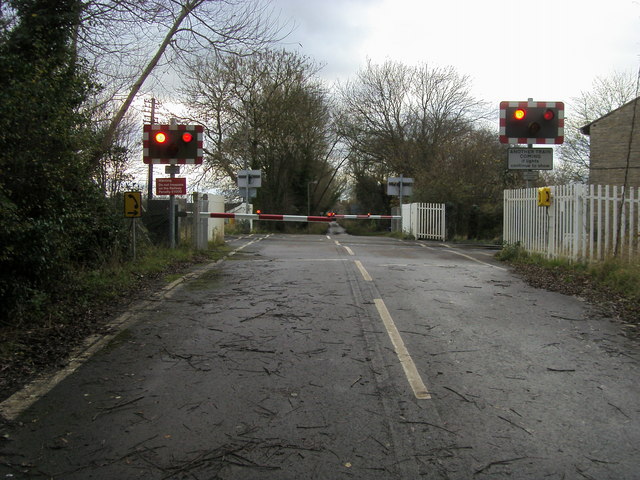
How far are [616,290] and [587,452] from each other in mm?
5909

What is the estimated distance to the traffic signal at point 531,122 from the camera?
42.0 feet

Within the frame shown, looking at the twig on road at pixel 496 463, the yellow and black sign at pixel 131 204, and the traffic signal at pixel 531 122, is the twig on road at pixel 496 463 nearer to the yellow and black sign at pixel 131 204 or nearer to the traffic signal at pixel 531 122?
the yellow and black sign at pixel 131 204

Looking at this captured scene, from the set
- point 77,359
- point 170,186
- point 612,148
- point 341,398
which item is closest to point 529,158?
point 170,186

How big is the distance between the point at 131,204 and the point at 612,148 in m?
26.0

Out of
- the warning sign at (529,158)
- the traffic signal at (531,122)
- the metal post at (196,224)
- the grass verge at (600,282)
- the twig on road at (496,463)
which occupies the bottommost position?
the twig on road at (496,463)

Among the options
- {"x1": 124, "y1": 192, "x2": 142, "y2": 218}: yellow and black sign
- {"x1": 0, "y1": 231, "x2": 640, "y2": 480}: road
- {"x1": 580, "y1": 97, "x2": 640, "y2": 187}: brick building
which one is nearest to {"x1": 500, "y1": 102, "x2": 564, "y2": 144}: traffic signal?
{"x1": 0, "y1": 231, "x2": 640, "y2": 480}: road

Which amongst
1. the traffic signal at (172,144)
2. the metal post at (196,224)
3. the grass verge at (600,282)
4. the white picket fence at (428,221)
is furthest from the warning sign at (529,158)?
the white picket fence at (428,221)

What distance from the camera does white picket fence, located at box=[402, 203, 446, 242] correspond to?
2456cm

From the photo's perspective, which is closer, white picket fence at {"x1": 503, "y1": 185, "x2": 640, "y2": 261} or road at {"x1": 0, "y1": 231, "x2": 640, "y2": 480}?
road at {"x1": 0, "y1": 231, "x2": 640, "y2": 480}

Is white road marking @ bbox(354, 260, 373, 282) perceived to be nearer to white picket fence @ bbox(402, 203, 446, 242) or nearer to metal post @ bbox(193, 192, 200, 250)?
metal post @ bbox(193, 192, 200, 250)

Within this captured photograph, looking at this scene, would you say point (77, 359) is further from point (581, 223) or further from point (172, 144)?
point (581, 223)

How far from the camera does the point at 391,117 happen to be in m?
38.6

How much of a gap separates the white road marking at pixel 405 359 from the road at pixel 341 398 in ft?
0.07

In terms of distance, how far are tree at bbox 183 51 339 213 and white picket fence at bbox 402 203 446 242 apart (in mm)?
11632
